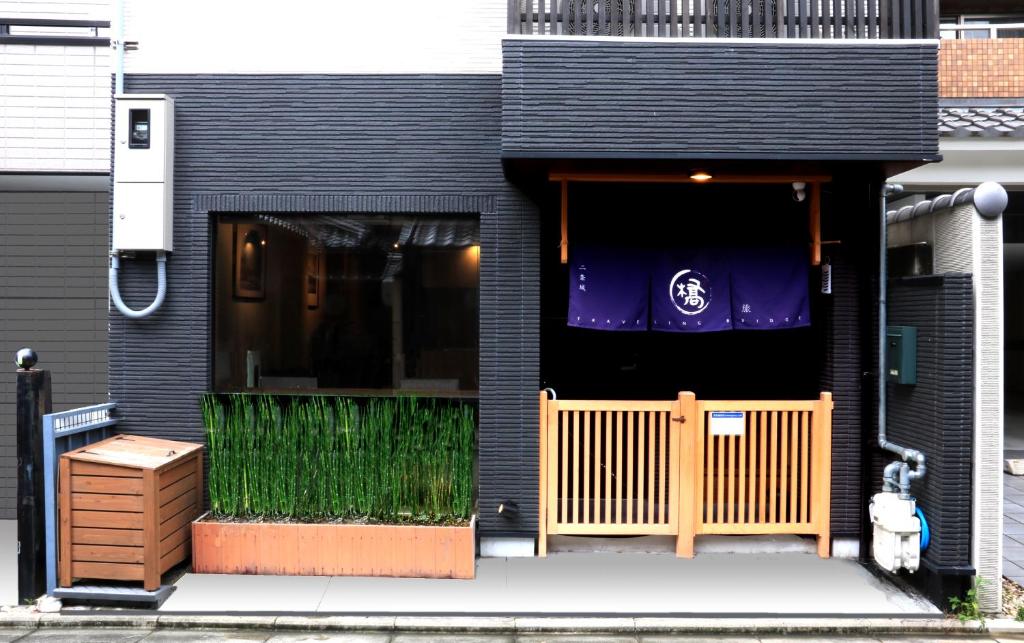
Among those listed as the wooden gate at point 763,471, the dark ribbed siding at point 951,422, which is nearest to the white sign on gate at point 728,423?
the wooden gate at point 763,471

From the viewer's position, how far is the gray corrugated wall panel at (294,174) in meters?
7.07

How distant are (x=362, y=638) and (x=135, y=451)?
8.16ft

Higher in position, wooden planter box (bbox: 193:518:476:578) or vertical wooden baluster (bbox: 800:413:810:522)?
vertical wooden baluster (bbox: 800:413:810:522)

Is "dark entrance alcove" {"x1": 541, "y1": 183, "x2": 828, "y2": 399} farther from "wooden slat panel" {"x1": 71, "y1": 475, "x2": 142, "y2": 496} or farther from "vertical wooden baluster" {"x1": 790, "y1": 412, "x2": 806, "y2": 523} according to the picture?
"wooden slat panel" {"x1": 71, "y1": 475, "x2": 142, "y2": 496}

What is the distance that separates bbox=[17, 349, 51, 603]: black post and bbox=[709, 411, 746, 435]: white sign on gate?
5.62 meters

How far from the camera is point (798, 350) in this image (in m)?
8.55

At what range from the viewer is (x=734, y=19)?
6.56 meters

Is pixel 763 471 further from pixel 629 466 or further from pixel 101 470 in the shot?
pixel 101 470

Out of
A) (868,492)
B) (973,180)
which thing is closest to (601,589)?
(868,492)

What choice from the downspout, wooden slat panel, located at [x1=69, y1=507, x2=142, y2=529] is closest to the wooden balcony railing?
the downspout

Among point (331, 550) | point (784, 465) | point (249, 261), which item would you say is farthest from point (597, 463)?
point (249, 261)

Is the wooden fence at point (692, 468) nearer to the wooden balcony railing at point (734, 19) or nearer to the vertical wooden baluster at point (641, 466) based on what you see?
the vertical wooden baluster at point (641, 466)

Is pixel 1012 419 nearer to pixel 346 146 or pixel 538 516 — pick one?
pixel 538 516

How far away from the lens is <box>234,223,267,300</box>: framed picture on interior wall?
23.9ft
